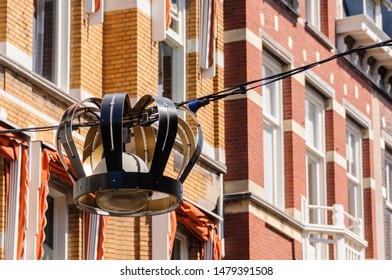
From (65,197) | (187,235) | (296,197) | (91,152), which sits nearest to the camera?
(91,152)

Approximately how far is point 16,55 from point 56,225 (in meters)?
2.53

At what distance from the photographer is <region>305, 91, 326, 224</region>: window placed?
94.1 ft

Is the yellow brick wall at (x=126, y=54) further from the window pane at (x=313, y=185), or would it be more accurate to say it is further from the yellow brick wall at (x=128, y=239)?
the window pane at (x=313, y=185)

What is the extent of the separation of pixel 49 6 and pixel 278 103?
8187 mm

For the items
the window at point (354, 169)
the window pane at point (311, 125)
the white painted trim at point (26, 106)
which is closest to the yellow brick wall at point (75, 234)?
the white painted trim at point (26, 106)

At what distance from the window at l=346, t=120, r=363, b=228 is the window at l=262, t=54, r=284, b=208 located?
4250mm

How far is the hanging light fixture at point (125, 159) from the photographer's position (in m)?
11.7

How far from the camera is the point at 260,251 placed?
81.4ft

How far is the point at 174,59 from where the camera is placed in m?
23.0

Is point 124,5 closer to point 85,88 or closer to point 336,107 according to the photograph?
point 85,88

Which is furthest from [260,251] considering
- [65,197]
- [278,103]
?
[65,197]

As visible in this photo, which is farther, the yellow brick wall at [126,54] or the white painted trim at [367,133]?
the white painted trim at [367,133]

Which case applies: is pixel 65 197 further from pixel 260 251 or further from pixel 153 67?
pixel 260 251

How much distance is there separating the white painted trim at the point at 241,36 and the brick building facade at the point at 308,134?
0.08 ft
